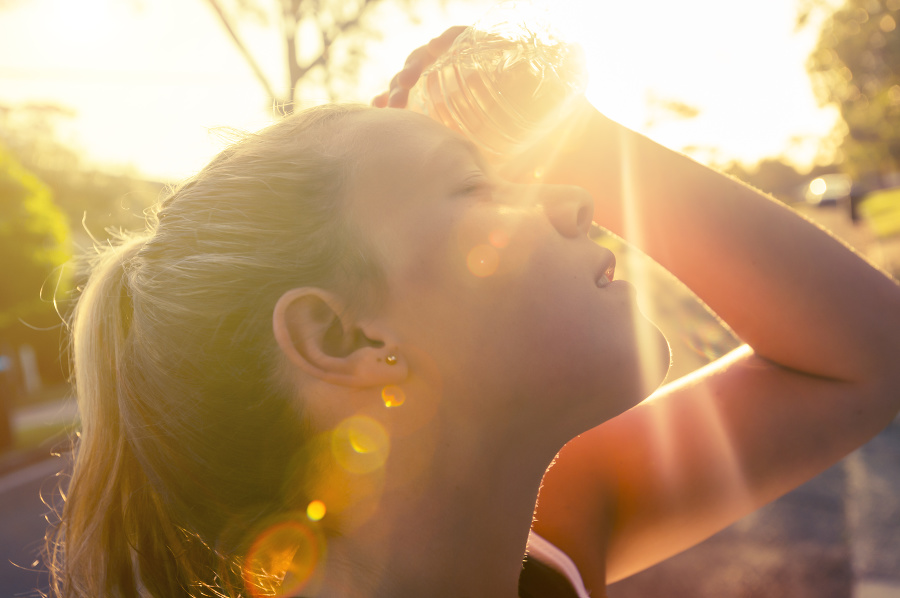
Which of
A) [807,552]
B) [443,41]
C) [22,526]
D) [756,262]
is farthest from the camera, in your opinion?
[22,526]

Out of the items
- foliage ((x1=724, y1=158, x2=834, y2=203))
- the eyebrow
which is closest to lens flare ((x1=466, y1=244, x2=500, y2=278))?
the eyebrow

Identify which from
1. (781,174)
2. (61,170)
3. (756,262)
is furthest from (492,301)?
(781,174)

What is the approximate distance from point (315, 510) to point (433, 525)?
0.27 meters

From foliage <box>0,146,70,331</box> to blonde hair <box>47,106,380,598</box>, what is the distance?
1157 centimetres

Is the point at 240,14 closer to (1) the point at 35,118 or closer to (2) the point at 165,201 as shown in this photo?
(2) the point at 165,201

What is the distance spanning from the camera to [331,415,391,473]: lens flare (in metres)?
1.41

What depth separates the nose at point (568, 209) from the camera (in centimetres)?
151

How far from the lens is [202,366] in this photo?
1.46m

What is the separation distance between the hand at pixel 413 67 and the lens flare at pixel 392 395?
0.85 metres

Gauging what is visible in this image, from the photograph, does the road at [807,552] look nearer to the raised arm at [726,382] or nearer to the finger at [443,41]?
the raised arm at [726,382]

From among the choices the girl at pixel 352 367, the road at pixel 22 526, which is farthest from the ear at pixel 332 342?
the road at pixel 22 526

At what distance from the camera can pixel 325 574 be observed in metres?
1.47

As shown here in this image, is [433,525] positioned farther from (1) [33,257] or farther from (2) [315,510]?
(1) [33,257]

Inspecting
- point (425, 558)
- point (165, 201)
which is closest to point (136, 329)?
point (165, 201)
